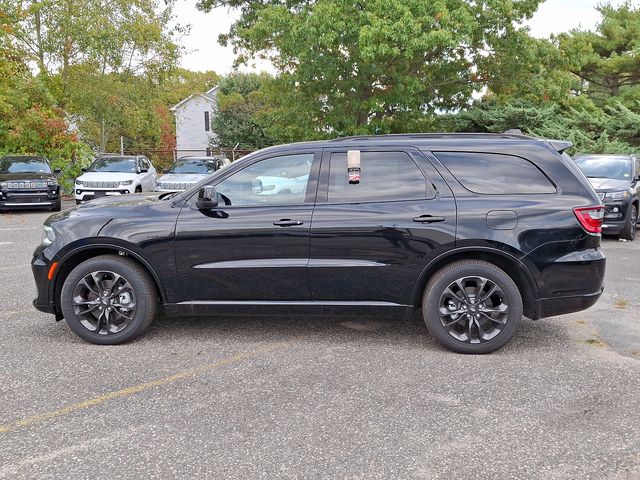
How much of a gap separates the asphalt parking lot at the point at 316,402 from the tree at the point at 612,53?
23.2 m

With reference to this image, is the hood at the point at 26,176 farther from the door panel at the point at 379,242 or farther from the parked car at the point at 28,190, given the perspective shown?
the door panel at the point at 379,242

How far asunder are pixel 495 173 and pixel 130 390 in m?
3.23

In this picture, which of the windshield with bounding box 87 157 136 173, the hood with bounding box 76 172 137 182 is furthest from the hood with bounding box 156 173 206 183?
the windshield with bounding box 87 157 136 173

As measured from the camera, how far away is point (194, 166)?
57.4ft

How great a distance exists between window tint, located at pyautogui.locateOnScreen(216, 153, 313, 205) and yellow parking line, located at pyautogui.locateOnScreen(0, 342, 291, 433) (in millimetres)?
1241

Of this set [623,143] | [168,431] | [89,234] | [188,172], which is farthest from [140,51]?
[168,431]

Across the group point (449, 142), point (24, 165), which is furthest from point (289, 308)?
point (24, 165)

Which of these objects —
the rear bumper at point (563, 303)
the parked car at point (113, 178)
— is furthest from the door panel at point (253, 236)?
the parked car at point (113, 178)

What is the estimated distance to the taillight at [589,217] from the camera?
179 inches

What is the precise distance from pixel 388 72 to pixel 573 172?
13990 millimetres

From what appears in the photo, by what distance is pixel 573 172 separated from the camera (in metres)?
4.70

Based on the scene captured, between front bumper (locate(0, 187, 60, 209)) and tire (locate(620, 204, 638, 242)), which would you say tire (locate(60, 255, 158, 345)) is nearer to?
tire (locate(620, 204, 638, 242))

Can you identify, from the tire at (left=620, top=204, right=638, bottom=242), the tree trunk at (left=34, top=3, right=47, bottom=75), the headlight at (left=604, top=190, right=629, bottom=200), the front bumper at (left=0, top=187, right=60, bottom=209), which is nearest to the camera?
the headlight at (left=604, top=190, right=629, bottom=200)

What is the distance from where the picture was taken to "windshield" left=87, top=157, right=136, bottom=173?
17078mm
